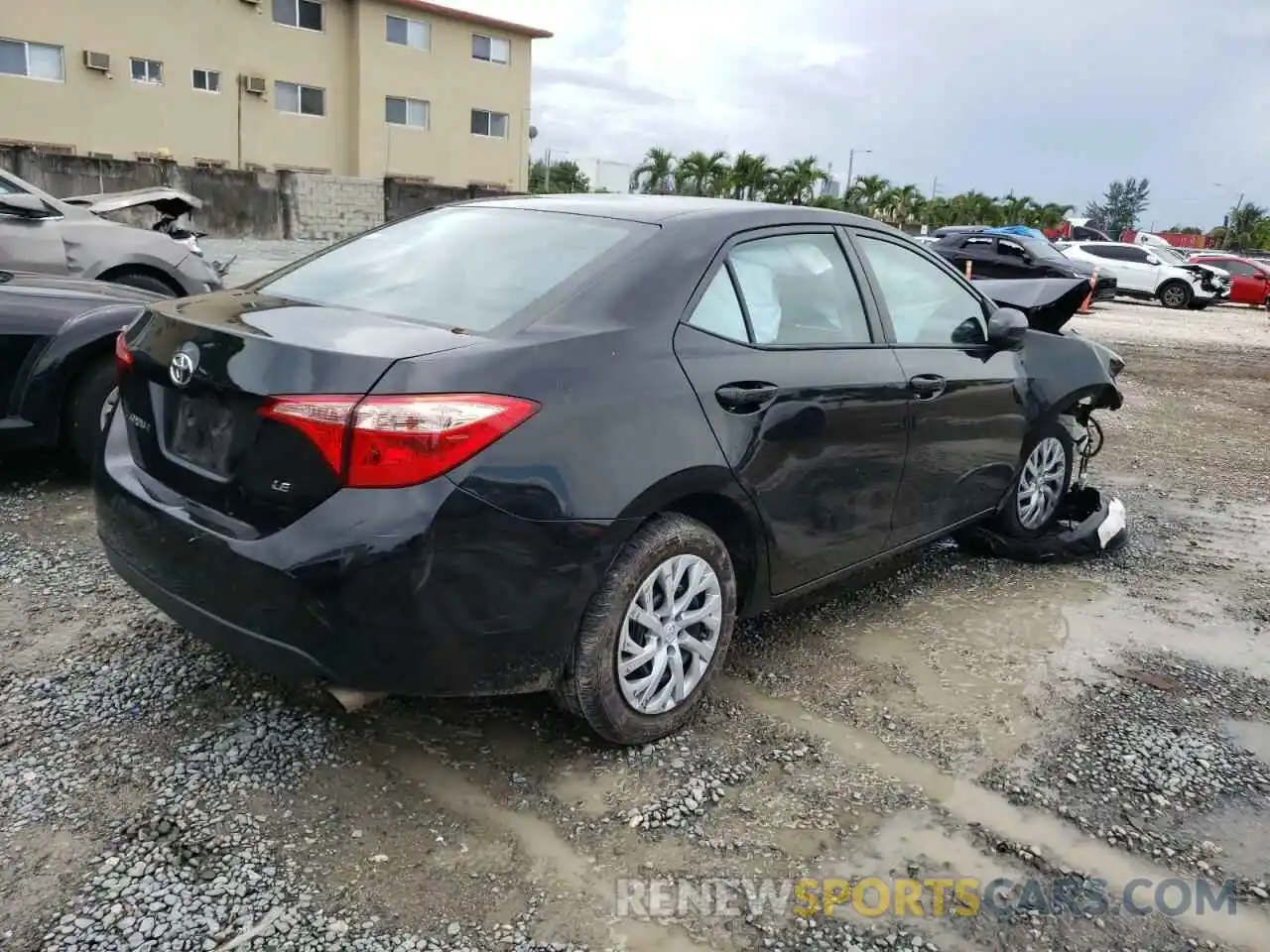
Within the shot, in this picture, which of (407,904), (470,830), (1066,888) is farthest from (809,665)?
(407,904)

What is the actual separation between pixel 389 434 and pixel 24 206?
6906 millimetres

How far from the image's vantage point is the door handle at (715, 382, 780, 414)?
119 inches

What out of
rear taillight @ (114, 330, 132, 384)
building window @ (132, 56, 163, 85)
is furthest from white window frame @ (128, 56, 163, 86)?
rear taillight @ (114, 330, 132, 384)

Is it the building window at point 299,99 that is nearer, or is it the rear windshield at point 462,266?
the rear windshield at point 462,266

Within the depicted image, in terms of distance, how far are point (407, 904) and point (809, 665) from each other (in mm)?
1781

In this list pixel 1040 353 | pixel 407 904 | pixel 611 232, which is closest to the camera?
pixel 407 904

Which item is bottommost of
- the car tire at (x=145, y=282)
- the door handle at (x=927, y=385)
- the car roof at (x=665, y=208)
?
the car tire at (x=145, y=282)

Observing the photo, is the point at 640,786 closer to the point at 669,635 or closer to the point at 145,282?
the point at 669,635

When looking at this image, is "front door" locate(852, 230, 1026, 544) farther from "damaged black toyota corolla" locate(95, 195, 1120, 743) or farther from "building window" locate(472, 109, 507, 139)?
"building window" locate(472, 109, 507, 139)

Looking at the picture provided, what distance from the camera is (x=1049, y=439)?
4.91 meters

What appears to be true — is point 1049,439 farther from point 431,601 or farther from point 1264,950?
point 431,601

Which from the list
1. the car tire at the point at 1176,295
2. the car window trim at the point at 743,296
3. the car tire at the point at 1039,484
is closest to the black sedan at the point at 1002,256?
the car tire at the point at 1176,295

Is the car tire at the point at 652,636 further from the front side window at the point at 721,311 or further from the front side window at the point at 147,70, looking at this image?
the front side window at the point at 147,70

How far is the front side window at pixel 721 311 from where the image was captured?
308 centimetres
